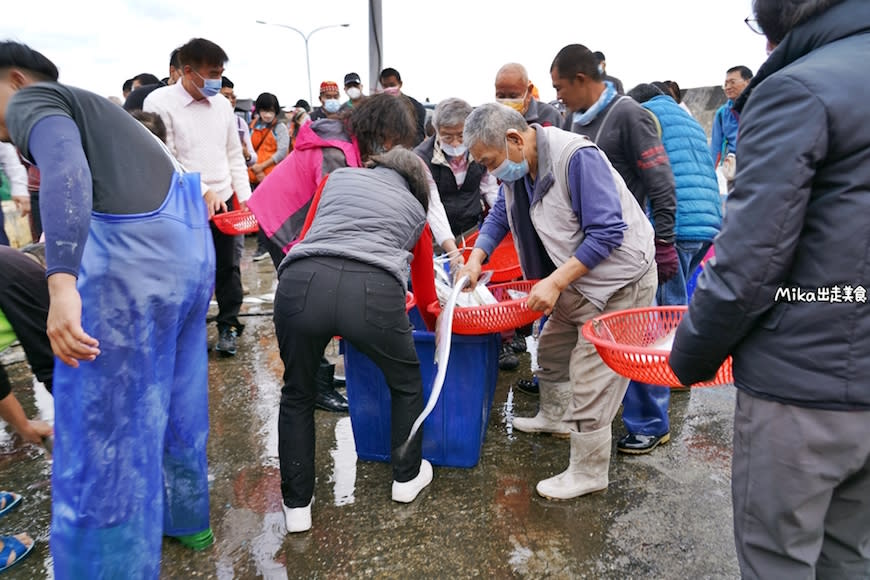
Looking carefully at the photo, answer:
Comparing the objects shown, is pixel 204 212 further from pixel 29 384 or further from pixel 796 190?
pixel 29 384

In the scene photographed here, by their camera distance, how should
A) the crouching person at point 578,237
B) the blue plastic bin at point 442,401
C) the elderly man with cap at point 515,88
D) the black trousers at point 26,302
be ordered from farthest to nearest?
the elderly man with cap at point 515,88 < the blue plastic bin at point 442,401 < the crouching person at point 578,237 < the black trousers at point 26,302

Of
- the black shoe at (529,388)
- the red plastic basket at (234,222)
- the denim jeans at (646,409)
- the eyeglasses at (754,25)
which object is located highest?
the eyeglasses at (754,25)

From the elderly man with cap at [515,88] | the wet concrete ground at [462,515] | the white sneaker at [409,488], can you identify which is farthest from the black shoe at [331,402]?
the elderly man with cap at [515,88]

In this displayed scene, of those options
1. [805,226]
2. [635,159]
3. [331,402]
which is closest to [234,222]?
[331,402]

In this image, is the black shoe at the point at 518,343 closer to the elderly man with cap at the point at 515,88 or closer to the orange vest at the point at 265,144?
the elderly man with cap at the point at 515,88

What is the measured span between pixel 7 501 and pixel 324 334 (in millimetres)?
1673

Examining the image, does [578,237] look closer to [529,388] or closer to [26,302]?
[529,388]

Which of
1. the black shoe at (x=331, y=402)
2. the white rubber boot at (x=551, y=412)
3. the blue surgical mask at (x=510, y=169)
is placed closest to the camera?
the blue surgical mask at (x=510, y=169)

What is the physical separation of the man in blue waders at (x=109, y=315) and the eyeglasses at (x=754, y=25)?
1.64 metres

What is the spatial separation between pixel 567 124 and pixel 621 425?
1.87m

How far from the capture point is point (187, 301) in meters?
1.81

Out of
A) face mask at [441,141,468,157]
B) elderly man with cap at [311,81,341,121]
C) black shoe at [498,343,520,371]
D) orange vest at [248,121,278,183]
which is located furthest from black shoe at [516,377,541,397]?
orange vest at [248,121,278,183]

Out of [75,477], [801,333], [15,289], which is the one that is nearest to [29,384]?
[15,289]

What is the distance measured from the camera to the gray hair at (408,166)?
7.42ft
